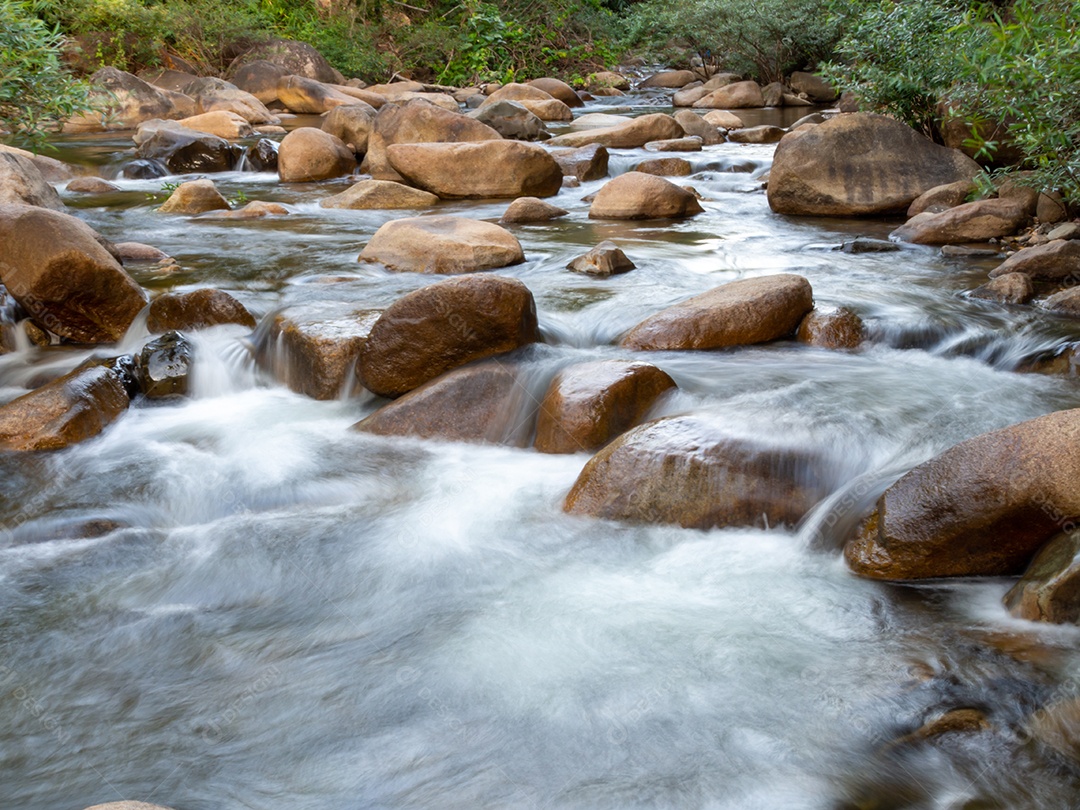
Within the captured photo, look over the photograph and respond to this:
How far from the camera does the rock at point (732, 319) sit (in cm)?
589

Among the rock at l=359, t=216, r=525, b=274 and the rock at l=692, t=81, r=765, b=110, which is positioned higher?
the rock at l=692, t=81, r=765, b=110

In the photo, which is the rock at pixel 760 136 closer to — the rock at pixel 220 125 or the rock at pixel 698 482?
the rock at pixel 220 125

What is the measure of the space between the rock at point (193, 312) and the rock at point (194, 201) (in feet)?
14.9

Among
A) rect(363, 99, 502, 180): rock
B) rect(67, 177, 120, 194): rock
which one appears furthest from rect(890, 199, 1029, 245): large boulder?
rect(67, 177, 120, 194): rock

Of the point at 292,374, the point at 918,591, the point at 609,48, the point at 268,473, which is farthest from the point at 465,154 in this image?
the point at 609,48

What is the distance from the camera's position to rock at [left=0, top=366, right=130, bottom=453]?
5.00 m

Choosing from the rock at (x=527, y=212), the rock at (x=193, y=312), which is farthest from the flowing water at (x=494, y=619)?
the rock at (x=527, y=212)

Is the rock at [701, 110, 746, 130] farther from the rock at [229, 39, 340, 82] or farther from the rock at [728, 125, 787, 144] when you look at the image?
the rock at [229, 39, 340, 82]

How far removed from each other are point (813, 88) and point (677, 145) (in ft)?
30.8

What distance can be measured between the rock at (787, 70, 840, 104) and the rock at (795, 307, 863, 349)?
1777 cm

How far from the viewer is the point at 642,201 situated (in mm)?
10250

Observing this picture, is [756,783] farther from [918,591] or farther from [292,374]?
[292,374]

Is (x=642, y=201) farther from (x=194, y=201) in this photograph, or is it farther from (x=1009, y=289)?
(x=194, y=201)

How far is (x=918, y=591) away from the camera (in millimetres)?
3480
